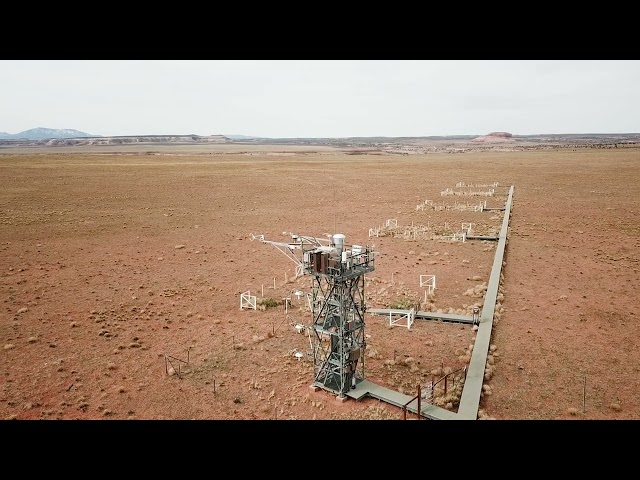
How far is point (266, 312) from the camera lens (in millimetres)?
20156

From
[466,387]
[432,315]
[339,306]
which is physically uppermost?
[339,306]

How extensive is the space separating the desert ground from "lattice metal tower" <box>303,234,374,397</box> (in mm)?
685

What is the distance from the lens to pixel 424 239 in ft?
109

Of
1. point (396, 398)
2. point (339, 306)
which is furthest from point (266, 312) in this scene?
point (396, 398)

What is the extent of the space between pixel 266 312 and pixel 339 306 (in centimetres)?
783

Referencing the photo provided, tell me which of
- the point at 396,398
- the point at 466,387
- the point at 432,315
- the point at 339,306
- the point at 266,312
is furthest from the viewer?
the point at 266,312

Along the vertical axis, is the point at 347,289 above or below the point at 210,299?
above

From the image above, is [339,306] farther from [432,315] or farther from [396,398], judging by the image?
[432,315]

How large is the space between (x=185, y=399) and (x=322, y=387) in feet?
13.2

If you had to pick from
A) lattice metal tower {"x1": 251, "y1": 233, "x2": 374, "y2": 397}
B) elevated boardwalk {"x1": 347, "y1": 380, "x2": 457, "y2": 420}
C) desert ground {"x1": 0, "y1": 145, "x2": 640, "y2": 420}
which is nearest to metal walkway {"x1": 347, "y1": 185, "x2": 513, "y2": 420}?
elevated boardwalk {"x1": 347, "y1": 380, "x2": 457, "y2": 420}

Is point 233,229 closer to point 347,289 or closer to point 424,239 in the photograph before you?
point 424,239

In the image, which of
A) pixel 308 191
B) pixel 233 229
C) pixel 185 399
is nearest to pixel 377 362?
pixel 185 399

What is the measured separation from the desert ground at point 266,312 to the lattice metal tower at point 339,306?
2.25 feet
